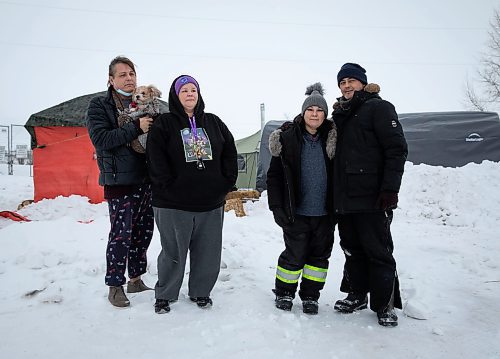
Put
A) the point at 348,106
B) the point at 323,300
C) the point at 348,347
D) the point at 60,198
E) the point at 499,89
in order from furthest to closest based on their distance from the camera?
the point at 499,89
the point at 60,198
the point at 323,300
the point at 348,106
the point at 348,347

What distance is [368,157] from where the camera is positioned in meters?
2.86

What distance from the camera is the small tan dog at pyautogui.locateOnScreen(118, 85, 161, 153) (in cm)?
302

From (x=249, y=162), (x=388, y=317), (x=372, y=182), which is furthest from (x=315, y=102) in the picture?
(x=249, y=162)

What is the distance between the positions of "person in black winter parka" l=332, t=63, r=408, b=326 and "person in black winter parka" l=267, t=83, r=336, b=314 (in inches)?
6.1

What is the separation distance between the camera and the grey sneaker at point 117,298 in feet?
9.55

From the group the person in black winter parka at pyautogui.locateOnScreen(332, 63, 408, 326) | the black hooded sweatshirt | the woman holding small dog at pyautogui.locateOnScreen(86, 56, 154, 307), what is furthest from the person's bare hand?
the person in black winter parka at pyautogui.locateOnScreen(332, 63, 408, 326)

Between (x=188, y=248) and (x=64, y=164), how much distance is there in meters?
6.83

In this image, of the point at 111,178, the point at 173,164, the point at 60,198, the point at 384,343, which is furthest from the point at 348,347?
the point at 60,198

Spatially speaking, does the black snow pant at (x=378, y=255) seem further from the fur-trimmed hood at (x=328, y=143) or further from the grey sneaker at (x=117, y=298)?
the grey sneaker at (x=117, y=298)

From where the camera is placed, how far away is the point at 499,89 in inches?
850

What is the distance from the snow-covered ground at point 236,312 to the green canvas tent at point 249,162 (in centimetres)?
848

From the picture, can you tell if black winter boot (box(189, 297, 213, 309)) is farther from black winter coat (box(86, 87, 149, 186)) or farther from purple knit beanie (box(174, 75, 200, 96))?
purple knit beanie (box(174, 75, 200, 96))

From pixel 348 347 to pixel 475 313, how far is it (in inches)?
51.6

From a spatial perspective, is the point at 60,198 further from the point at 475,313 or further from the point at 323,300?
the point at 475,313
